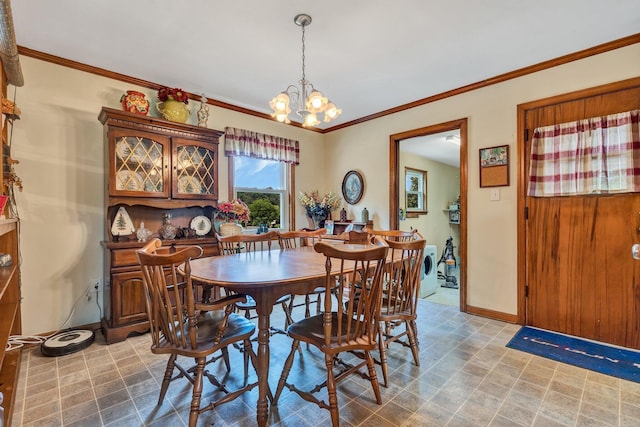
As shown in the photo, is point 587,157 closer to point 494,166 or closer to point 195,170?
point 494,166

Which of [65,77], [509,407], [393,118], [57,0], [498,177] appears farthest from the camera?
[393,118]

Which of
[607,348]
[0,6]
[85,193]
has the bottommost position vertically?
[607,348]

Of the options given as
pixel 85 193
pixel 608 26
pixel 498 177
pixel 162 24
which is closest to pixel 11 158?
pixel 85 193

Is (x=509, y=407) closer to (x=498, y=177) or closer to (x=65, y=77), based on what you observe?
(x=498, y=177)

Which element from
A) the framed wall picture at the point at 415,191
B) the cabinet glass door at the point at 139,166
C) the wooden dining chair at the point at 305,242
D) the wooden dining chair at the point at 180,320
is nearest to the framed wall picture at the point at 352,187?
the wooden dining chair at the point at 305,242

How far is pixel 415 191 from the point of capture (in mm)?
5590

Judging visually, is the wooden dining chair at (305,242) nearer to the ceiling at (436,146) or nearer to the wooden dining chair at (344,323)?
the wooden dining chair at (344,323)

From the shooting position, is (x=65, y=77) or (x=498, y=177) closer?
(x=65, y=77)

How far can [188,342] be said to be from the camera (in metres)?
1.53

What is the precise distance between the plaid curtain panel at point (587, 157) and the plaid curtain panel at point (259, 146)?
2924 mm

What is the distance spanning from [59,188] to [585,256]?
4.71 meters

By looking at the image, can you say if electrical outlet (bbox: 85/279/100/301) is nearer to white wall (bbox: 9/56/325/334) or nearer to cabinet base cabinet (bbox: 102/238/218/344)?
white wall (bbox: 9/56/325/334)

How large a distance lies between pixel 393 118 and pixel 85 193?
3.58 meters

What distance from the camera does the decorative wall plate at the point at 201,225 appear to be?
3.26 metres
